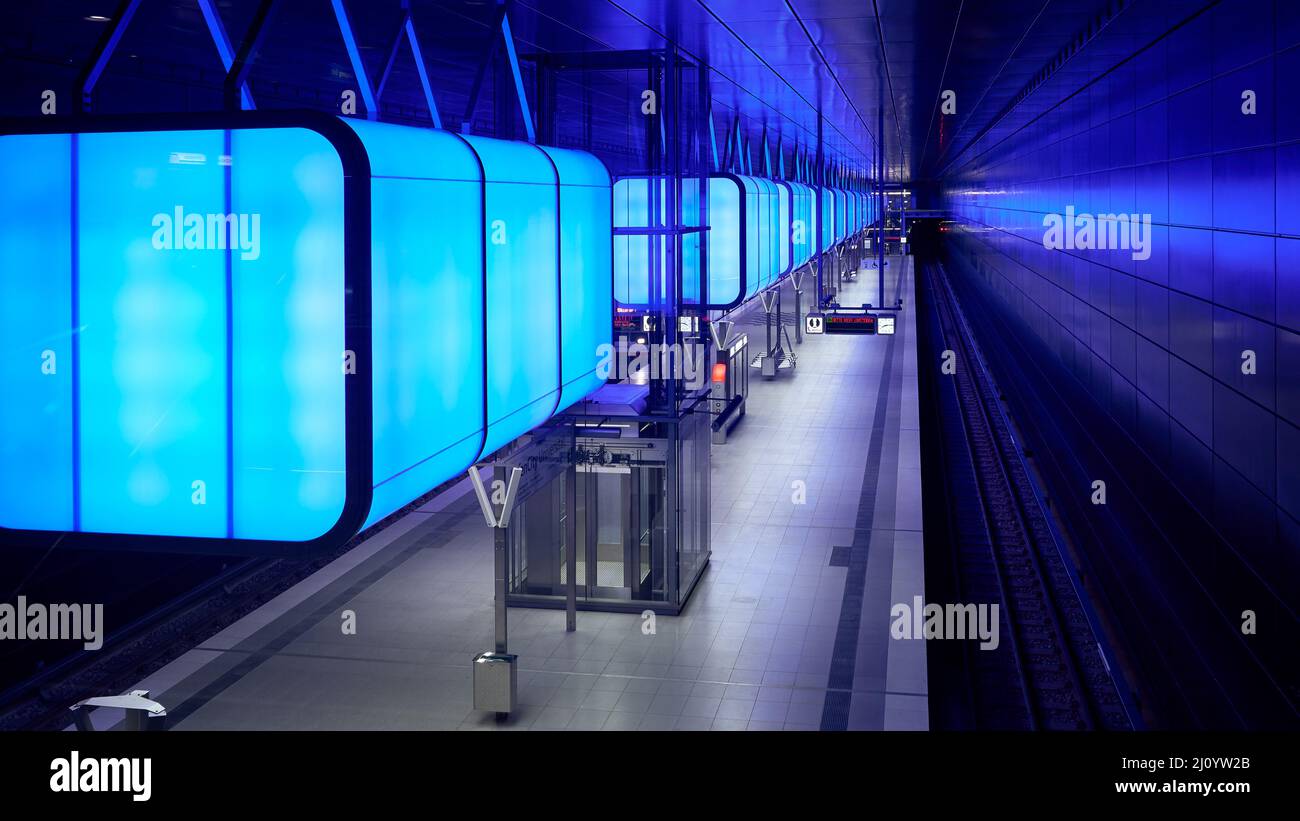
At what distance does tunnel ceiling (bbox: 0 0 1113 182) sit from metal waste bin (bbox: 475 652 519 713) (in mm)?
4884

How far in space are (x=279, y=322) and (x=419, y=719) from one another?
770 centimetres

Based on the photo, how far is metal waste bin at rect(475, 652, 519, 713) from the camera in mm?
10727

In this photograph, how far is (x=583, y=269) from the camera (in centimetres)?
718

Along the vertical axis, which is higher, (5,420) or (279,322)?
(279,322)

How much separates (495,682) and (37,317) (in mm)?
7391

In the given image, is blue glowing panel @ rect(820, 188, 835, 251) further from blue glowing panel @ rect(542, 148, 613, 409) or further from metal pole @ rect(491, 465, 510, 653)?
blue glowing panel @ rect(542, 148, 613, 409)

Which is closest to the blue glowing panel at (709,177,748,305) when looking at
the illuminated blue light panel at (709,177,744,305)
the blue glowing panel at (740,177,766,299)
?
the illuminated blue light panel at (709,177,744,305)

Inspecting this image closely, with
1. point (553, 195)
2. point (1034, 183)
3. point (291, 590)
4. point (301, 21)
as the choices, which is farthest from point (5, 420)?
point (1034, 183)

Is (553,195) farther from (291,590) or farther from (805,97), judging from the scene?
(805,97)

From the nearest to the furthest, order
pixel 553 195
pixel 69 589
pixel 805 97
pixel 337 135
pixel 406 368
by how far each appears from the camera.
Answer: pixel 337 135, pixel 406 368, pixel 553 195, pixel 69 589, pixel 805 97

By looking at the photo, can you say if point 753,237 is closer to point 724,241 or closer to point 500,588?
point 724,241

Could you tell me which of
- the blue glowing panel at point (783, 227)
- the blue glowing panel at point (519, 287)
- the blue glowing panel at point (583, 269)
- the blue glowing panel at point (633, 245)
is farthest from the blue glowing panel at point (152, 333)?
the blue glowing panel at point (783, 227)

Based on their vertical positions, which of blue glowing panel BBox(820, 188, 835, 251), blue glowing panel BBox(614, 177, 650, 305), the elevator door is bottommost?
the elevator door

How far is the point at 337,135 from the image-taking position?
3701 millimetres
